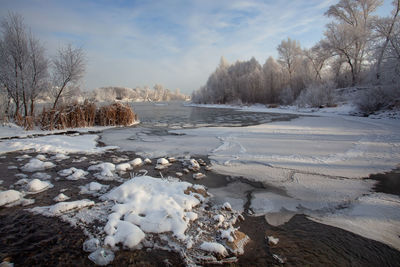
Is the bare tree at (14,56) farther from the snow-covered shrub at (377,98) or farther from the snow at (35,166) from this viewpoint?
the snow-covered shrub at (377,98)

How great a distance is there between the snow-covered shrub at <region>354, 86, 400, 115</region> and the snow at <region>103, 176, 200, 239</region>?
56.7ft

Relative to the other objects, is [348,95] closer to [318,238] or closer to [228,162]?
[228,162]

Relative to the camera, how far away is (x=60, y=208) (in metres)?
2.41

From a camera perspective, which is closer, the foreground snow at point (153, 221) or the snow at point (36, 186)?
the foreground snow at point (153, 221)

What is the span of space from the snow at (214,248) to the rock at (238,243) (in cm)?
10

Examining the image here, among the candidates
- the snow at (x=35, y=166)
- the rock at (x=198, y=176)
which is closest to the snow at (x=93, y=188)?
the rock at (x=198, y=176)

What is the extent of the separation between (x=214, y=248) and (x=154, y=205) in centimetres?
100

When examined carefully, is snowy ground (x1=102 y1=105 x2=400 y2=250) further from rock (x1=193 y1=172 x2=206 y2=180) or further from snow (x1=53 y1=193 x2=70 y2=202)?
snow (x1=53 y1=193 x2=70 y2=202)

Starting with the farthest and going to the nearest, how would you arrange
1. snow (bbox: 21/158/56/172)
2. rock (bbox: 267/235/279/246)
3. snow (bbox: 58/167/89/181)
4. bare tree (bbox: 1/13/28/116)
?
bare tree (bbox: 1/13/28/116), snow (bbox: 21/158/56/172), snow (bbox: 58/167/89/181), rock (bbox: 267/235/279/246)

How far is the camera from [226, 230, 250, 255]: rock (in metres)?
1.86

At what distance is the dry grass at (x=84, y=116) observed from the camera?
9.51 metres

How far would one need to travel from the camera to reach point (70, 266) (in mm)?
1625

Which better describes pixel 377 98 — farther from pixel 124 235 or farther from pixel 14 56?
pixel 14 56

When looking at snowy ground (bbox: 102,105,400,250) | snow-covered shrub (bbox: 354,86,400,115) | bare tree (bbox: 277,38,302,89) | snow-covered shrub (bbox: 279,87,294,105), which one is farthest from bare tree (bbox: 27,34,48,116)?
bare tree (bbox: 277,38,302,89)
